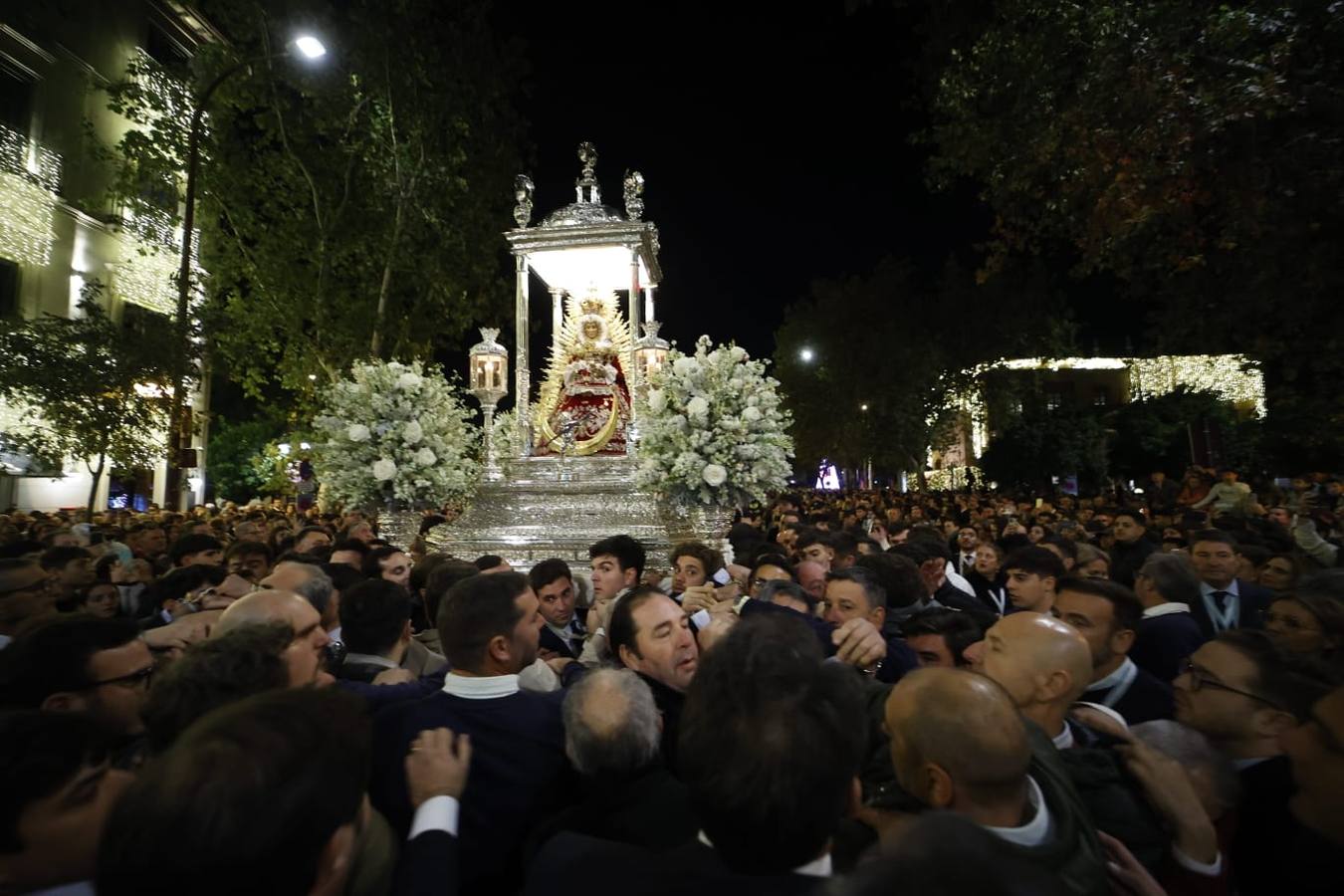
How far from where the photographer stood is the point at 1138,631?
13.4 feet

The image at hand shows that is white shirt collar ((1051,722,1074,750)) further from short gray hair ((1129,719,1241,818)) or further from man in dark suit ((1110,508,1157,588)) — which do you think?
man in dark suit ((1110,508,1157,588))

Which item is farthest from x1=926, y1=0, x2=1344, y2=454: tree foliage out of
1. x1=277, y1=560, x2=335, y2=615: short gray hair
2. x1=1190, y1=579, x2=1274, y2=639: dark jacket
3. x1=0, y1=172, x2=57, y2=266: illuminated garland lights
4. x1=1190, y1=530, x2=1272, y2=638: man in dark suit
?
x1=0, y1=172, x2=57, y2=266: illuminated garland lights

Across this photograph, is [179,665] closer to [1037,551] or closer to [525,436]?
[1037,551]

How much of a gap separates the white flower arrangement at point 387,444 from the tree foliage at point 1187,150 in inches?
351

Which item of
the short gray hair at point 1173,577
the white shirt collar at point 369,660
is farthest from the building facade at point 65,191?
the short gray hair at point 1173,577

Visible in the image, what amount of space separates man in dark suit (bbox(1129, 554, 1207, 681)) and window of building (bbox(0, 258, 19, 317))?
2426 cm

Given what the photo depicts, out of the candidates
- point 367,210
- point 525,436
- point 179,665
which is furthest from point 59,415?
point 179,665

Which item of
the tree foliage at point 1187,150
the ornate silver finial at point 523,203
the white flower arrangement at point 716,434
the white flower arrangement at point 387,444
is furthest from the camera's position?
the ornate silver finial at point 523,203

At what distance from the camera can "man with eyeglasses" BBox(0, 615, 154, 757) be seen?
2.43 meters

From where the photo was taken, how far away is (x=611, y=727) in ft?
6.81

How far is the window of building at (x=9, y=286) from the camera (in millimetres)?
18578

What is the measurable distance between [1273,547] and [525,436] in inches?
348

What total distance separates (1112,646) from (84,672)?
415 centimetres

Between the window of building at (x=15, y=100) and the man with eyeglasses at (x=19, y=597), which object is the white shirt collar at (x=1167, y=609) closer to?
the man with eyeglasses at (x=19, y=597)
